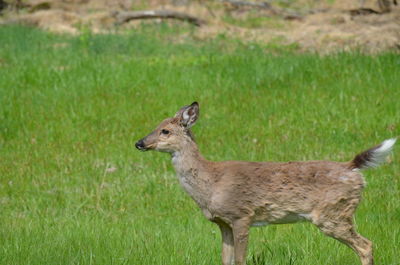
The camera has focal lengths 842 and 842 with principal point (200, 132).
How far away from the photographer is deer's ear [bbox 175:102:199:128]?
6832mm

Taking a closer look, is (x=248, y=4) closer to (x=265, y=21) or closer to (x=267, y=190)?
(x=265, y=21)

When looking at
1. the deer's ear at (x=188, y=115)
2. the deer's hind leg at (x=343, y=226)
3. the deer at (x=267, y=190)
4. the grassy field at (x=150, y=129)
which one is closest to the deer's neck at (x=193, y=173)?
the deer at (x=267, y=190)

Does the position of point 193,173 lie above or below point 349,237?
above

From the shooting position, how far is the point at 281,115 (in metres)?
12.2

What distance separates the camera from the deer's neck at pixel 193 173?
21.7 ft

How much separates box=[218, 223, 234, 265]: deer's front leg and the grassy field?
338 mm

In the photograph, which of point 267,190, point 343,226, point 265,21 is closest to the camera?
point 343,226

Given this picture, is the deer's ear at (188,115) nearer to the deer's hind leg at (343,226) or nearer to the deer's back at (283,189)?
the deer's back at (283,189)

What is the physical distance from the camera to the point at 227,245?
21.6 feet

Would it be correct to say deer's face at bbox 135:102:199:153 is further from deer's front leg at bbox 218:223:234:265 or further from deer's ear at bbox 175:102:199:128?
deer's front leg at bbox 218:223:234:265

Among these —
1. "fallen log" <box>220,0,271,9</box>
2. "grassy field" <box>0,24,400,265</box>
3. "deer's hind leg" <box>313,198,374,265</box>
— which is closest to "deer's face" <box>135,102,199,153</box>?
"grassy field" <box>0,24,400,265</box>

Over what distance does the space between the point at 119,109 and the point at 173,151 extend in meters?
6.08

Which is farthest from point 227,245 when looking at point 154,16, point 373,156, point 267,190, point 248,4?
point 248,4

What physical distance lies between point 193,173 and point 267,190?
622 mm
